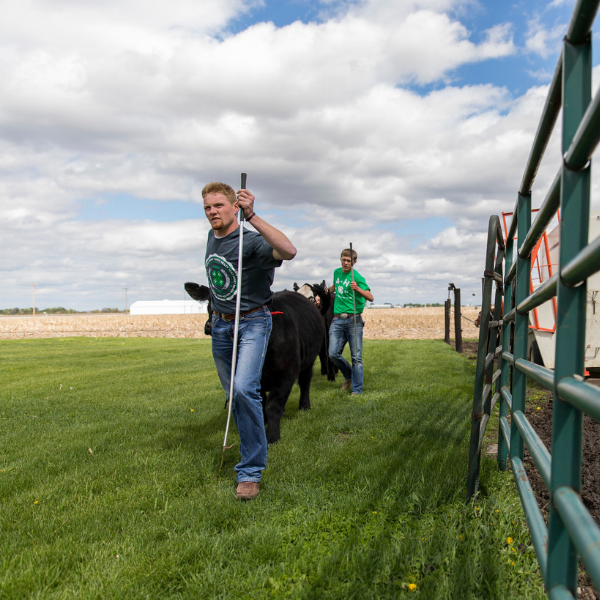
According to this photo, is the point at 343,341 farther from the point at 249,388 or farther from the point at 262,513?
the point at 262,513

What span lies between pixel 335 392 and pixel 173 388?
2.82 meters

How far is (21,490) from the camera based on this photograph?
359 centimetres

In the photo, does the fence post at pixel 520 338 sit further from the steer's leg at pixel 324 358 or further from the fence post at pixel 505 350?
the steer's leg at pixel 324 358

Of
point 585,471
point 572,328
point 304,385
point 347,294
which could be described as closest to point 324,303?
point 347,294

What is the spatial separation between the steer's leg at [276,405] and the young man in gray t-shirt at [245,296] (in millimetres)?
869

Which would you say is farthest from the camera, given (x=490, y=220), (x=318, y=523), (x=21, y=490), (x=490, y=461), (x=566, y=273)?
(x=490, y=461)

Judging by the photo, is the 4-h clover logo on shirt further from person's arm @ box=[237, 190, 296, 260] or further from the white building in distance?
the white building in distance

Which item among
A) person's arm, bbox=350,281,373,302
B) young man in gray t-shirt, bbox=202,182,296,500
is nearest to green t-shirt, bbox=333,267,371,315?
person's arm, bbox=350,281,373,302

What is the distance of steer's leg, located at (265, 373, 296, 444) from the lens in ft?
15.9

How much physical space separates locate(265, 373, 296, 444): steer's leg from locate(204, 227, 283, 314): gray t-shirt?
1.30 meters

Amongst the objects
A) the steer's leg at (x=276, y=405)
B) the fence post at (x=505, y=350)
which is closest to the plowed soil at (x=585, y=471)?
the fence post at (x=505, y=350)

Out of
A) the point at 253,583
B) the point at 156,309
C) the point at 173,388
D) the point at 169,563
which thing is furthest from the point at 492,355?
the point at 156,309

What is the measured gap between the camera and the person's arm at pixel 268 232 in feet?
11.4

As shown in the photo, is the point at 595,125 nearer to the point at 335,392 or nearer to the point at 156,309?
the point at 335,392
